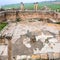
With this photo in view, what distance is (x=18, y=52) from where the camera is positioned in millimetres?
8734

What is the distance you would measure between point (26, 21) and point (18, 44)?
21.2ft

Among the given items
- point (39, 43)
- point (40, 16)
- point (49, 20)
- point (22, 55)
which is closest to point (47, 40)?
point (39, 43)

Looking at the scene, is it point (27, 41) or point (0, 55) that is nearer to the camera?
point (0, 55)

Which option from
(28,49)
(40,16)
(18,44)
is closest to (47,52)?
(28,49)

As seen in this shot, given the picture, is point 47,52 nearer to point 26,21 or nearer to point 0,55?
point 0,55

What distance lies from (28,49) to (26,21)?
7063mm

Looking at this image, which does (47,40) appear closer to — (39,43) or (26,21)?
(39,43)

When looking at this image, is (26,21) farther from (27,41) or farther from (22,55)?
(22,55)

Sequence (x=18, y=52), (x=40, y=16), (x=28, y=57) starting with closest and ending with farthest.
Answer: (x=28, y=57)
(x=18, y=52)
(x=40, y=16)

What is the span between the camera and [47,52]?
8.62 meters

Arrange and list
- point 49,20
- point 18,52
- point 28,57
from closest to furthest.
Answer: point 28,57
point 18,52
point 49,20

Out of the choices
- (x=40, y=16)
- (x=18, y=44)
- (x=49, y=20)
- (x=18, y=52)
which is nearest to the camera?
(x=18, y=52)

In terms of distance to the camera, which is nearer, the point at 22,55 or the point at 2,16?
the point at 22,55

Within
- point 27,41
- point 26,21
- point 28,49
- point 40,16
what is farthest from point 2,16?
point 28,49
